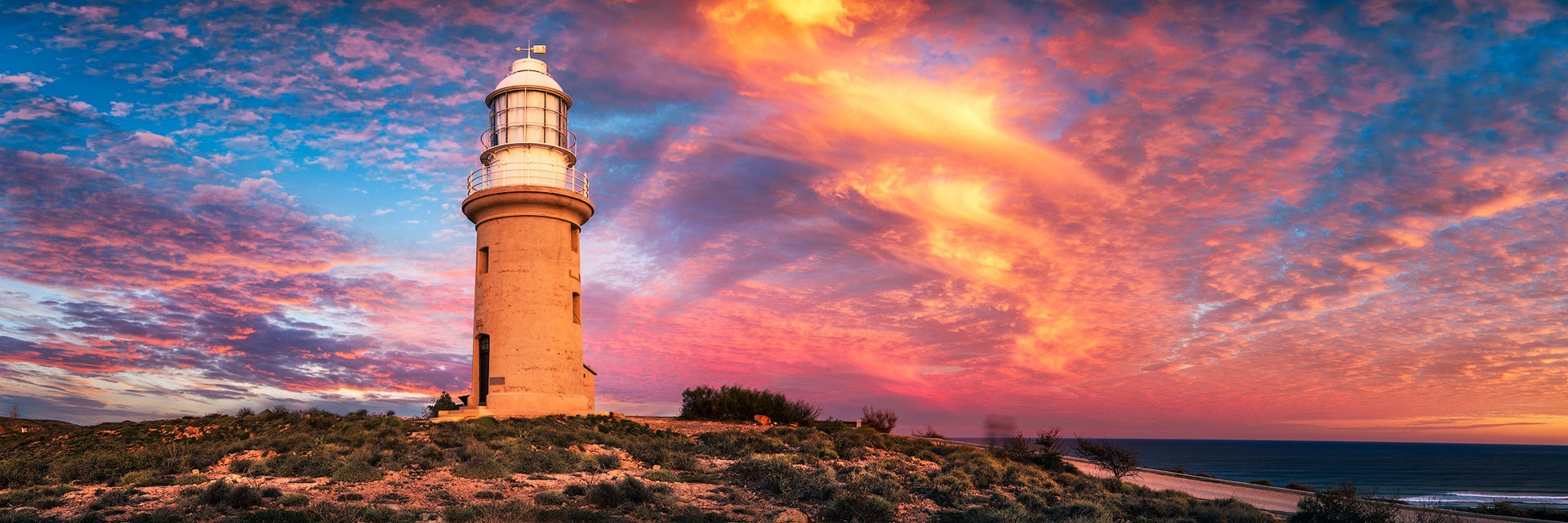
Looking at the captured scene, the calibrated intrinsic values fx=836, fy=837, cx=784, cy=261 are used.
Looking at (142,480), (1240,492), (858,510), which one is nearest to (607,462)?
(858,510)

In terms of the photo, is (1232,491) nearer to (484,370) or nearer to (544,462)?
(544,462)

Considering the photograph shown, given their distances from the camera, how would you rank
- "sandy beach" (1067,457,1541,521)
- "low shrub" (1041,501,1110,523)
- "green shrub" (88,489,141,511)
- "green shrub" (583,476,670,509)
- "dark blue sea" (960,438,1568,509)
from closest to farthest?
1. "green shrub" (88,489,141,511)
2. "green shrub" (583,476,670,509)
3. "low shrub" (1041,501,1110,523)
4. "sandy beach" (1067,457,1541,521)
5. "dark blue sea" (960,438,1568,509)

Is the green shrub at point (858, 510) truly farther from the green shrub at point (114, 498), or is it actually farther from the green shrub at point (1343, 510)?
the green shrub at point (114, 498)

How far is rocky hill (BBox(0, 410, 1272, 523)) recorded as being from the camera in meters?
11.2

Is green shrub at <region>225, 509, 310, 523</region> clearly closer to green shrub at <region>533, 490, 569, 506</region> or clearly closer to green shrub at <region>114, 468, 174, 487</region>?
green shrub at <region>533, 490, 569, 506</region>

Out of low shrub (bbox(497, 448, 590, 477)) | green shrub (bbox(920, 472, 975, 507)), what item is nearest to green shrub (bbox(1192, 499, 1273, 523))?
green shrub (bbox(920, 472, 975, 507))

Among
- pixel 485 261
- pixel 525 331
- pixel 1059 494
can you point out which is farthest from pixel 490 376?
pixel 1059 494

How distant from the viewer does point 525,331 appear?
79.1 feet

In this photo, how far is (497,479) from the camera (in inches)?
542

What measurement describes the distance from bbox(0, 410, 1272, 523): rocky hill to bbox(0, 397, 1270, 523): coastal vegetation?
0.05 m

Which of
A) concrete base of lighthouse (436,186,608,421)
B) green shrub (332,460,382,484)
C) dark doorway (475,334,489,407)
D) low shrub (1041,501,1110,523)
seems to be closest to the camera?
low shrub (1041,501,1110,523)

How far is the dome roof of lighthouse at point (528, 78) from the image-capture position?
2562 centimetres

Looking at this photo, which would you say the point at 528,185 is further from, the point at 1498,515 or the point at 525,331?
the point at 1498,515

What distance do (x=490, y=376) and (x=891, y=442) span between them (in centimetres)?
1210
